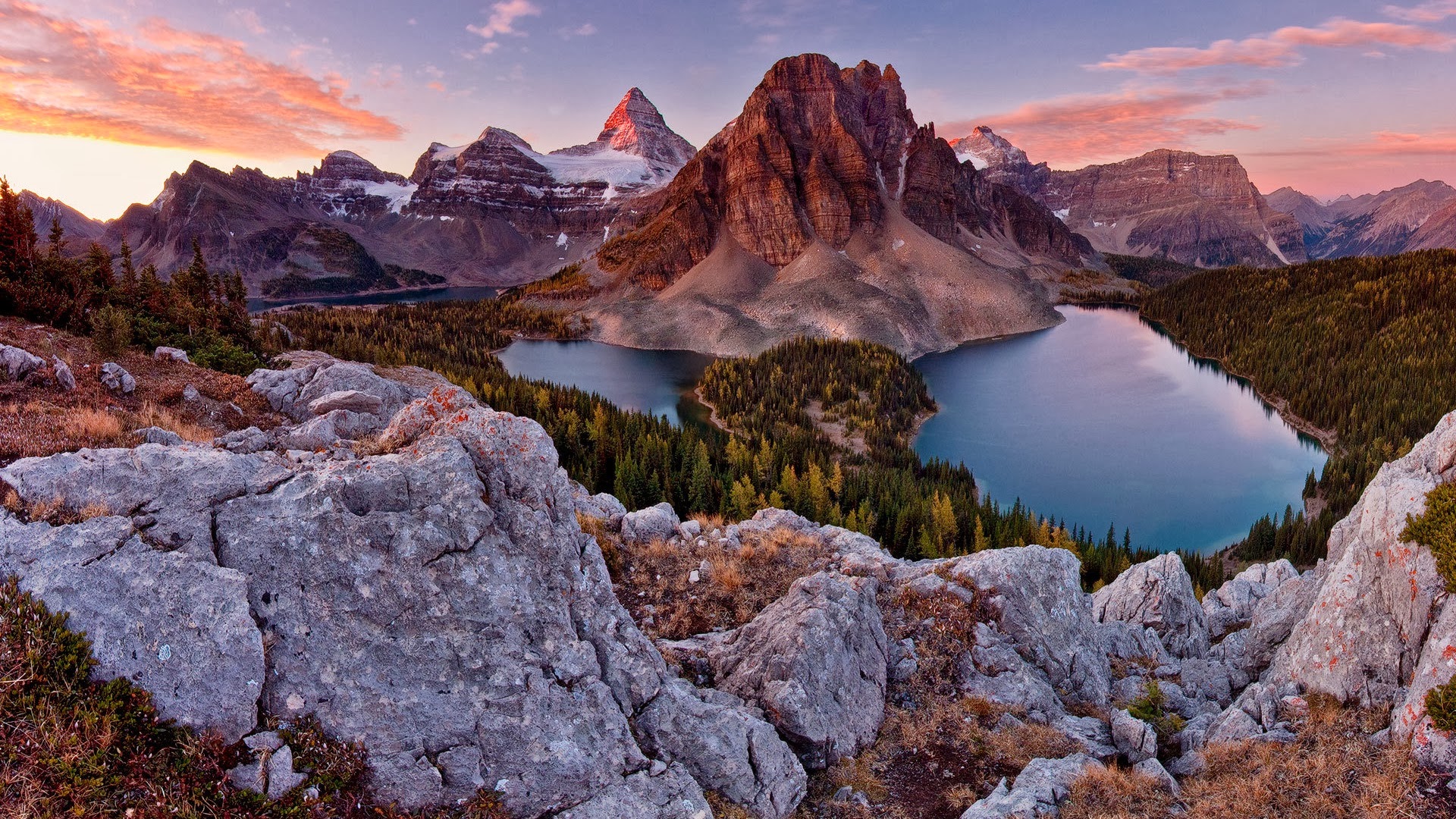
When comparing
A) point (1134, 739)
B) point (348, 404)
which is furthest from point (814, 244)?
point (1134, 739)

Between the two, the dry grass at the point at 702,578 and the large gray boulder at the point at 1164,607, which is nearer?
the dry grass at the point at 702,578

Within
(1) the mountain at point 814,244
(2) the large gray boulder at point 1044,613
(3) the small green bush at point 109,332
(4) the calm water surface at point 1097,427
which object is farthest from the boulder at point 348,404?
(1) the mountain at point 814,244

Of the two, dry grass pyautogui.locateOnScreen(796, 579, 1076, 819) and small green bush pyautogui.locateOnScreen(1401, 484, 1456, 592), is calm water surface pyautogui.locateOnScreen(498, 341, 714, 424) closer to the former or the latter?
dry grass pyautogui.locateOnScreen(796, 579, 1076, 819)

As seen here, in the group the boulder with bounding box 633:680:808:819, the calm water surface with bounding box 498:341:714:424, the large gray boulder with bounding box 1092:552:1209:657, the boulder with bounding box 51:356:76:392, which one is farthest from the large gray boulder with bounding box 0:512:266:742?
the calm water surface with bounding box 498:341:714:424

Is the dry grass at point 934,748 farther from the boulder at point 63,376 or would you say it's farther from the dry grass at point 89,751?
the boulder at point 63,376

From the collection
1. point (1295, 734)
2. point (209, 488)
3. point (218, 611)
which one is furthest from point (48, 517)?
point (1295, 734)

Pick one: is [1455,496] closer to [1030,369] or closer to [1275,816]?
[1275,816]

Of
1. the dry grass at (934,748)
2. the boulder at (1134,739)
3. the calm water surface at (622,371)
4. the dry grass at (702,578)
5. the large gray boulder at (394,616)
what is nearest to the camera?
the large gray boulder at (394,616)
